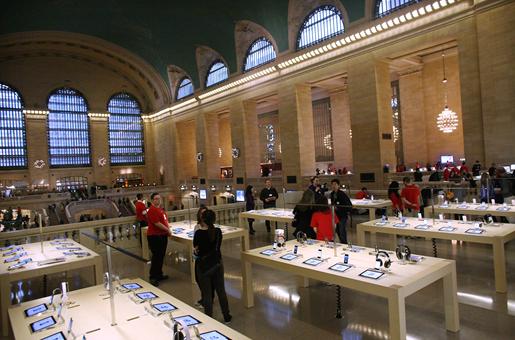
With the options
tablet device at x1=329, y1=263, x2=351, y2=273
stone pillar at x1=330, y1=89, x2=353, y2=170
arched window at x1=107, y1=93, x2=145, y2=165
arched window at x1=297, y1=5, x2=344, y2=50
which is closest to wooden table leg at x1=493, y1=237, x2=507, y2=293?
tablet device at x1=329, y1=263, x2=351, y2=273

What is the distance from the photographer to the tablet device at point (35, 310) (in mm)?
3525

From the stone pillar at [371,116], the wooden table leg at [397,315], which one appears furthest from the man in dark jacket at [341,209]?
the stone pillar at [371,116]

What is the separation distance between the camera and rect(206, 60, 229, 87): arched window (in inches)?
966

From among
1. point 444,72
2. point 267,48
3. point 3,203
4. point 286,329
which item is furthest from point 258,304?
point 3,203

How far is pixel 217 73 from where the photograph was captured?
994 inches

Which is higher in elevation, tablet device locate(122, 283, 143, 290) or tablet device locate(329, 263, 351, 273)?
tablet device locate(329, 263, 351, 273)

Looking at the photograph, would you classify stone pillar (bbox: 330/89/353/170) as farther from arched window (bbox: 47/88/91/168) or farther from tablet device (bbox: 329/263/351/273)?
arched window (bbox: 47/88/91/168)

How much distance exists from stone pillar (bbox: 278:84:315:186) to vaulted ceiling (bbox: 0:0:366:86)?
2.53m

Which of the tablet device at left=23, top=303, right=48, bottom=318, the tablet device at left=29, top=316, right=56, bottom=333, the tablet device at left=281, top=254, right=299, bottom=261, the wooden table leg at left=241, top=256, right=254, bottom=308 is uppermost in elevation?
the tablet device at left=281, top=254, right=299, bottom=261

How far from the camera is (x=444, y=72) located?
779 inches

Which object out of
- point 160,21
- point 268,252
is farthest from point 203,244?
point 160,21

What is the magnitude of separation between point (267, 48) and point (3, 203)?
20109 millimetres

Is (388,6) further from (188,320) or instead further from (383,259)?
(188,320)

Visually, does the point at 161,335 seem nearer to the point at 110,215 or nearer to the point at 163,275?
the point at 163,275
